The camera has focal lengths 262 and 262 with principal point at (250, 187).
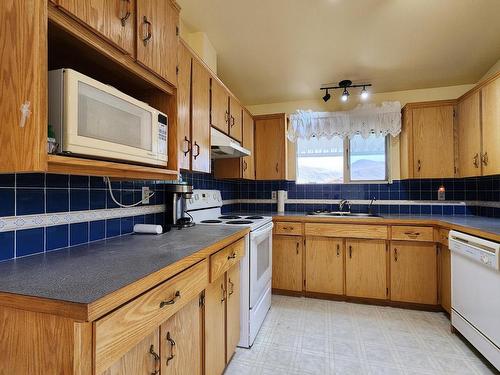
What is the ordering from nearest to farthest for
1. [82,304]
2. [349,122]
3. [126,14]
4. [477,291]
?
[82,304] < [126,14] < [477,291] < [349,122]

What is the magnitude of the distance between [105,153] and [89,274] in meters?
0.43

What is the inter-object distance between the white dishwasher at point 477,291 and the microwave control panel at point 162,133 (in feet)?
6.53

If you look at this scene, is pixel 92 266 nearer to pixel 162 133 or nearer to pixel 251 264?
pixel 162 133

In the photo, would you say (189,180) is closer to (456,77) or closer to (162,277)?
(162,277)

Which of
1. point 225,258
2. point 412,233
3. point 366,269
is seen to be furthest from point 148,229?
point 412,233

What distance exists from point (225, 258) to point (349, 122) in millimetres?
2351

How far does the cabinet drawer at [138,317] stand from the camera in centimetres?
66

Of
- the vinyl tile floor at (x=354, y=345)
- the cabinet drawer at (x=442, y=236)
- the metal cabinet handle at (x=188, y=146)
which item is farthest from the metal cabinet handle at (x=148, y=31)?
the cabinet drawer at (x=442, y=236)

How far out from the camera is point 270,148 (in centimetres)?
317

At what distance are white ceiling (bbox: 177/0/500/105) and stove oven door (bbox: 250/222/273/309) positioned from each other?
1585 mm

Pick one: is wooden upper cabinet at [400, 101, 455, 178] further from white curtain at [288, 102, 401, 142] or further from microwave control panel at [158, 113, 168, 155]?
microwave control panel at [158, 113, 168, 155]

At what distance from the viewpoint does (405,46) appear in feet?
7.36

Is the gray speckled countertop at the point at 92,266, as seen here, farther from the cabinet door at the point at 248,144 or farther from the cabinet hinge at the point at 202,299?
the cabinet door at the point at 248,144

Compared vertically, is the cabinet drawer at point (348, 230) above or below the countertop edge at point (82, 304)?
below
